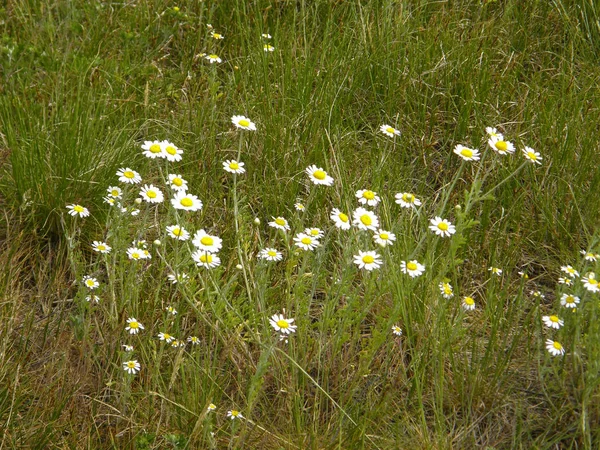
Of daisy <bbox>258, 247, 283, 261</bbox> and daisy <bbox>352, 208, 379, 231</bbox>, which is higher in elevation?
daisy <bbox>352, 208, 379, 231</bbox>

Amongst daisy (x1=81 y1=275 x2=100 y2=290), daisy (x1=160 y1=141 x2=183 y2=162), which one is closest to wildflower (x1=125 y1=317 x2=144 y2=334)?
daisy (x1=81 y1=275 x2=100 y2=290)

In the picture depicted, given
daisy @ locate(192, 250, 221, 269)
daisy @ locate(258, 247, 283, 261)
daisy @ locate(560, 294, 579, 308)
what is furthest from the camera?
daisy @ locate(258, 247, 283, 261)

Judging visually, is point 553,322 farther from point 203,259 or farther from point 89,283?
point 89,283

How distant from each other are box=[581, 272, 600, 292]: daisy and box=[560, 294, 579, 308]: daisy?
0.16 feet

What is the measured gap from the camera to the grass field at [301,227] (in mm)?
2027

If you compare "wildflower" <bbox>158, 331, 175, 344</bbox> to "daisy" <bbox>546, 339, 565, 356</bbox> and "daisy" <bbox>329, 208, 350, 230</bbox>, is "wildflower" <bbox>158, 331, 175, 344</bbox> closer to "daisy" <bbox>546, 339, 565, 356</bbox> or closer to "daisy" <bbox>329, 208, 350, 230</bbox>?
"daisy" <bbox>329, 208, 350, 230</bbox>

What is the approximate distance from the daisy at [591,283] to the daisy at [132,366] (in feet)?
3.89

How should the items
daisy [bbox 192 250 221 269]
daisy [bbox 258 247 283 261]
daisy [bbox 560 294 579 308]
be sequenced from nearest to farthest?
1. daisy [bbox 192 250 221 269]
2. daisy [bbox 560 294 579 308]
3. daisy [bbox 258 247 283 261]

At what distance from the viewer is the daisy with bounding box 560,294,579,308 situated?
199 centimetres

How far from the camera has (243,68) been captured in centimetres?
338

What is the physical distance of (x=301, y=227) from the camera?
2199 millimetres

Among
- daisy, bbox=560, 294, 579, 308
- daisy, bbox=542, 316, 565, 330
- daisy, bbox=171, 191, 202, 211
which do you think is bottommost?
daisy, bbox=542, 316, 565, 330

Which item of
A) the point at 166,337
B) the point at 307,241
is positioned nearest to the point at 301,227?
the point at 307,241

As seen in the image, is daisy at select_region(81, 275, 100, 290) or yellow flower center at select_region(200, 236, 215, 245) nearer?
yellow flower center at select_region(200, 236, 215, 245)
